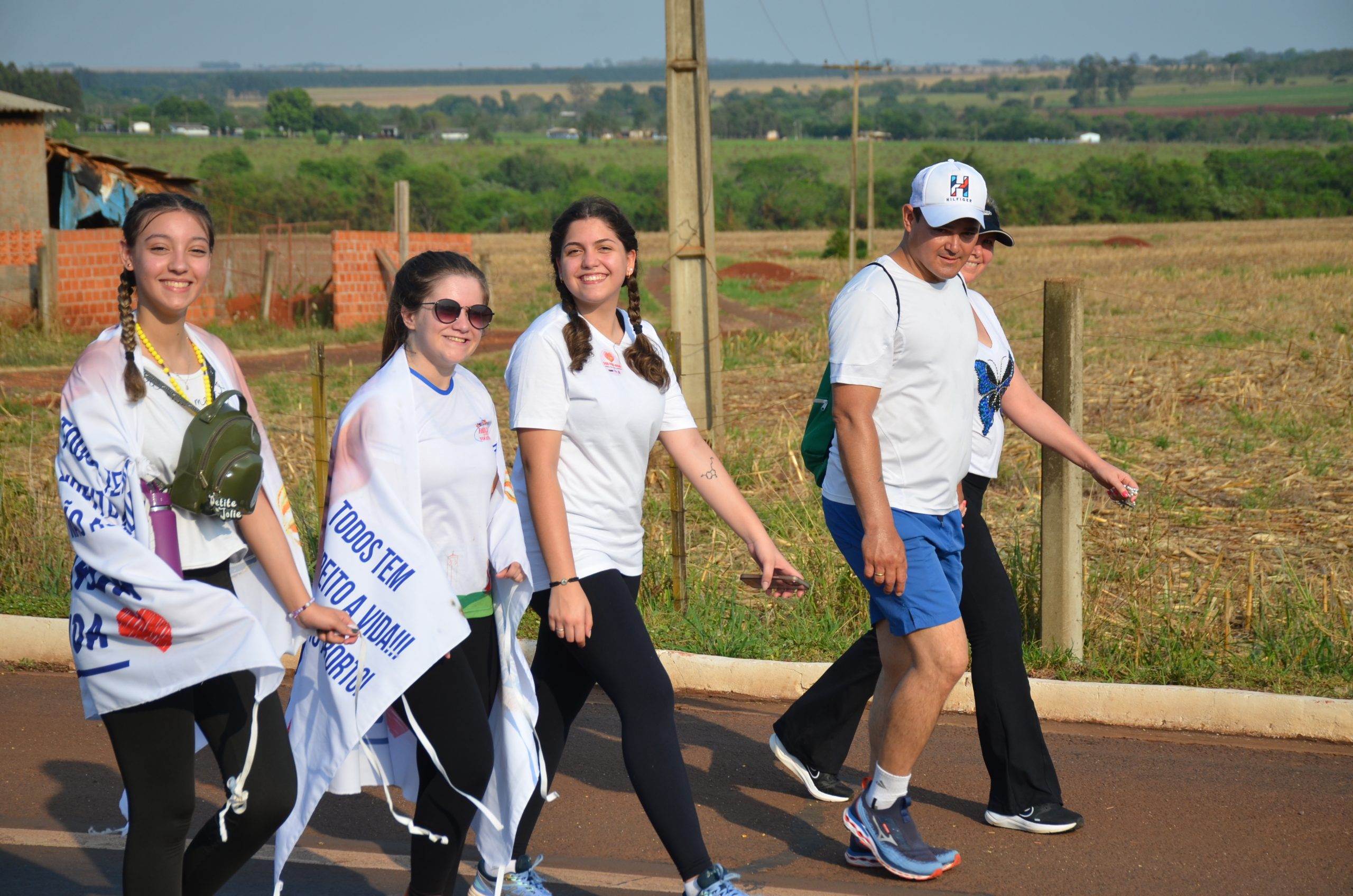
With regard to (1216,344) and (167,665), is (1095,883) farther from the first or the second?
(1216,344)

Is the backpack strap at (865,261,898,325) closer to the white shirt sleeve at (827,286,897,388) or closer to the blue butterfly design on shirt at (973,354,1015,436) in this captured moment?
the white shirt sleeve at (827,286,897,388)

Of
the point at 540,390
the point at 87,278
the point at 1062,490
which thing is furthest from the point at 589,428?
the point at 87,278

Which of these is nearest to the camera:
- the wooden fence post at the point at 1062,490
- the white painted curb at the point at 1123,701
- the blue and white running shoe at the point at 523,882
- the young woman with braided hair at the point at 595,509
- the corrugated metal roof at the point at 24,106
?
the young woman with braided hair at the point at 595,509

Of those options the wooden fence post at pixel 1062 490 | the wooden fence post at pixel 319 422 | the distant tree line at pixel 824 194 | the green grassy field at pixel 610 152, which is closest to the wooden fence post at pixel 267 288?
the wooden fence post at pixel 319 422

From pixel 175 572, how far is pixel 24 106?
20925mm

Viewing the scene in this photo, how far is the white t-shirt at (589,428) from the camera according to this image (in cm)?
360

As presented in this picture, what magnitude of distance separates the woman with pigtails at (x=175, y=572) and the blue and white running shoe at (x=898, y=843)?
1743 mm

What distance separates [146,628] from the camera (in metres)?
2.95

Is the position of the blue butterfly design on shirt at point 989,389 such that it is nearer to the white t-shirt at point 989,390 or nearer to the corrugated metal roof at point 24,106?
the white t-shirt at point 989,390

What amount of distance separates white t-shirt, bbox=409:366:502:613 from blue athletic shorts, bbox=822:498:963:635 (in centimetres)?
112

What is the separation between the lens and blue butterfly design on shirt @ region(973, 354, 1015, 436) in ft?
14.6

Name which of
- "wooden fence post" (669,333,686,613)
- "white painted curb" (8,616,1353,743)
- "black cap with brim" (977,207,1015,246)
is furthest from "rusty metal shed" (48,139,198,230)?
"black cap with brim" (977,207,1015,246)

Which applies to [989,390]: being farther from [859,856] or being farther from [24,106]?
[24,106]

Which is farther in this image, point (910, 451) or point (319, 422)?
point (319, 422)
